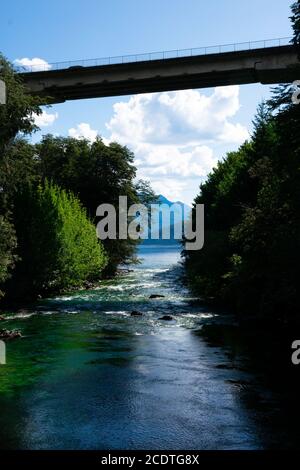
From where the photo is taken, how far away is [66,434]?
14.0 m

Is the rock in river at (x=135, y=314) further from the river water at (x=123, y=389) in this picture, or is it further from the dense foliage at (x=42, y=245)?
the dense foliage at (x=42, y=245)

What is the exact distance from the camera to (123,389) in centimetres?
1811

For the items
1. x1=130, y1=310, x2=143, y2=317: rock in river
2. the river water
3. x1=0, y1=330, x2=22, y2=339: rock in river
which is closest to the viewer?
the river water

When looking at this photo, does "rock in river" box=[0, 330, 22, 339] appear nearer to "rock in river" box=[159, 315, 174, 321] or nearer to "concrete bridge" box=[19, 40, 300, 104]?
"rock in river" box=[159, 315, 174, 321]

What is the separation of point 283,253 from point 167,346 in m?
7.31

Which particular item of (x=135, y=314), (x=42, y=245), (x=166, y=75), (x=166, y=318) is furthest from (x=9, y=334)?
(x=166, y=75)

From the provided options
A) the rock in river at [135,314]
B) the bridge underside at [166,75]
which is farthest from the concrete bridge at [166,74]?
the rock in river at [135,314]

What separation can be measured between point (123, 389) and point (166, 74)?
155ft

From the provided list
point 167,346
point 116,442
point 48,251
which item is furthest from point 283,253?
point 48,251

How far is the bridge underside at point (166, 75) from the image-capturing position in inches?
2192

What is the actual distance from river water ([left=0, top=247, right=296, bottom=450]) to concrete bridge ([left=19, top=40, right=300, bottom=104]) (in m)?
34.6

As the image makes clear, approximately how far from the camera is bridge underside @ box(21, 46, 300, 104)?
183 feet

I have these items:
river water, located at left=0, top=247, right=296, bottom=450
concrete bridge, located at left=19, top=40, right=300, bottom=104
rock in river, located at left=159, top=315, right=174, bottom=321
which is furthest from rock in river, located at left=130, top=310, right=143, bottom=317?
concrete bridge, located at left=19, top=40, right=300, bottom=104
